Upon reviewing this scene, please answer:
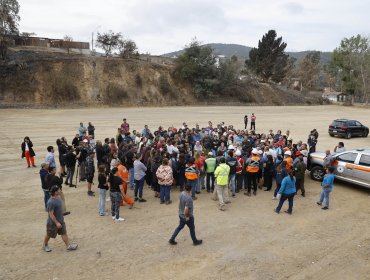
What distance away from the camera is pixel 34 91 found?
4316 cm

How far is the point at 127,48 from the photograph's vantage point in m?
57.3

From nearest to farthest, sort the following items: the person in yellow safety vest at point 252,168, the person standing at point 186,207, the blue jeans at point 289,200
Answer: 1. the person standing at point 186,207
2. the blue jeans at point 289,200
3. the person in yellow safety vest at point 252,168

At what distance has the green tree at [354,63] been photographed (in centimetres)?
6366

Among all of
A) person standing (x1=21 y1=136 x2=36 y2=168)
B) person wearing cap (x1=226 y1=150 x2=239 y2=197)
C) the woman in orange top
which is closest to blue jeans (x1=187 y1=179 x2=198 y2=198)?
person wearing cap (x1=226 y1=150 x2=239 y2=197)

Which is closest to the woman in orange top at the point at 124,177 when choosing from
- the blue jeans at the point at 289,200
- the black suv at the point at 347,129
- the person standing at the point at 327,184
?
the blue jeans at the point at 289,200

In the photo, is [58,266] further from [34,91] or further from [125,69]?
[125,69]

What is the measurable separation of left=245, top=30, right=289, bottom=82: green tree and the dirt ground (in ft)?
197

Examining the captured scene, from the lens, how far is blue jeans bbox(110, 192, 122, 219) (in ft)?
28.2

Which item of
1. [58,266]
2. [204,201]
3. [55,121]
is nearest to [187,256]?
[58,266]

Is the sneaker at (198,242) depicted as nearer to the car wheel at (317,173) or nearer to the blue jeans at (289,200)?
the blue jeans at (289,200)

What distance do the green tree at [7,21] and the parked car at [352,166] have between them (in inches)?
1725

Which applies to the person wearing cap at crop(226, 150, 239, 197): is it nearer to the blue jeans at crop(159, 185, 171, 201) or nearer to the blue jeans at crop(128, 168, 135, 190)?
the blue jeans at crop(159, 185, 171, 201)

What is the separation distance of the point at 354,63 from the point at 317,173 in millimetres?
62439

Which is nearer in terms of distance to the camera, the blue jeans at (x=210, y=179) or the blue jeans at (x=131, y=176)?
the blue jeans at (x=210, y=179)
